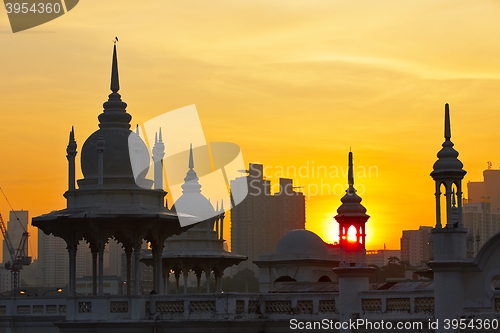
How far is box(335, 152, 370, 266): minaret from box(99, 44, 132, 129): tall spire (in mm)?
9532

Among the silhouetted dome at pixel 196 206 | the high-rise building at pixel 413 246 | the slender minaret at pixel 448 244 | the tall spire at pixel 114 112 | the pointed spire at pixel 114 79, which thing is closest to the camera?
the slender minaret at pixel 448 244

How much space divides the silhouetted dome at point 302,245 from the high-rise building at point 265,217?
3246cm

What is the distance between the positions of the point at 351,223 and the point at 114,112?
10.5m

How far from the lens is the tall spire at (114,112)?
44281 mm

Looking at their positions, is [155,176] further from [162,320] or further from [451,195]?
[451,195]

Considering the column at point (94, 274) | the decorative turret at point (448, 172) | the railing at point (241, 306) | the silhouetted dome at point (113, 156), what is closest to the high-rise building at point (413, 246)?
the column at point (94, 274)

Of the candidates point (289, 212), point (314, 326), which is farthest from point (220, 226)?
point (289, 212)

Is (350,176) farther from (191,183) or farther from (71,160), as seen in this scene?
(191,183)

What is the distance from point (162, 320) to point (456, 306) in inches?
443

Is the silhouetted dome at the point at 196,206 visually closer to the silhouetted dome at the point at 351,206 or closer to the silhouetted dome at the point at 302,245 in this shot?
the silhouetted dome at the point at 302,245

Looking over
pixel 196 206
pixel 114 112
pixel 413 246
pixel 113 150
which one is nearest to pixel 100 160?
pixel 113 150

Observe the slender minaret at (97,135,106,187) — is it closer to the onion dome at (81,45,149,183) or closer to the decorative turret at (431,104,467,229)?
the onion dome at (81,45,149,183)

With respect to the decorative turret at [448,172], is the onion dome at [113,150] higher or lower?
higher

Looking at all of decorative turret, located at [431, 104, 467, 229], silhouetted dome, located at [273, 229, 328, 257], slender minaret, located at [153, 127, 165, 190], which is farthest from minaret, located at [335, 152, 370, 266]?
silhouetted dome, located at [273, 229, 328, 257]
